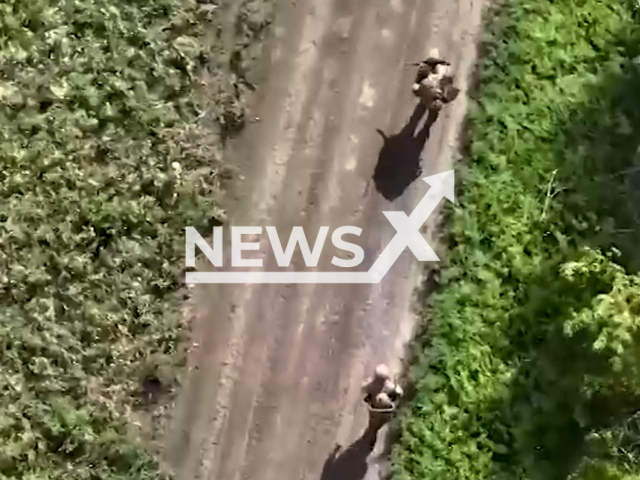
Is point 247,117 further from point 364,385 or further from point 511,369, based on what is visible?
point 511,369

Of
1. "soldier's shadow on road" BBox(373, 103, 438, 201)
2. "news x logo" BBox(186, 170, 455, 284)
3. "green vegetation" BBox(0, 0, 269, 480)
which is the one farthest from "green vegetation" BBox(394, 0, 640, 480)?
"green vegetation" BBox(0, 0, 269, 480)

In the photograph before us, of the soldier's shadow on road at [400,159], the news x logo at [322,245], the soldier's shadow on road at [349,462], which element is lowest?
the soldier's shadow on road at [349,462]

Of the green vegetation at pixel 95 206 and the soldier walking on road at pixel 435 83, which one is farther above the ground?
the soldier walking on road at pixel 435 83

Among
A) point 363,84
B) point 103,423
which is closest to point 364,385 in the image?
point 103,423

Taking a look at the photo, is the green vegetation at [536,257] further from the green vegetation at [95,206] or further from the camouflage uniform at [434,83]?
the green vegetation at [95,206]

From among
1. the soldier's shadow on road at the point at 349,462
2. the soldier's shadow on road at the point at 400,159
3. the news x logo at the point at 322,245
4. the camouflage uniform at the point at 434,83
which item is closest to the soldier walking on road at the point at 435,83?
the camouflage uniform at the point at 434,83
